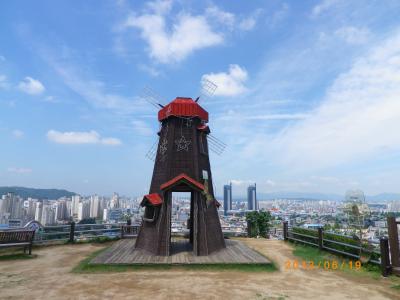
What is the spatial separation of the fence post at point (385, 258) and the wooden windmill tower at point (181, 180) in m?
5.29

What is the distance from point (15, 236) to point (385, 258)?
12116 millimetres

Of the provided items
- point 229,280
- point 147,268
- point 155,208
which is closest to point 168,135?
point 155,208

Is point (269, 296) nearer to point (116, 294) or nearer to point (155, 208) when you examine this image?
point (116, 294)

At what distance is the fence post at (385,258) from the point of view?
727cm

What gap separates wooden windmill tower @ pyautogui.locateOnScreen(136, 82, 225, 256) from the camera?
9.57 m

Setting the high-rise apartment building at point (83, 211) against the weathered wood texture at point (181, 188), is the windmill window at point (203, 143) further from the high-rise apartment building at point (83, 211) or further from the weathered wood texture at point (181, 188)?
the high-rise apartment building at point (83, 211)

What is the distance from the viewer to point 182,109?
1069 cm

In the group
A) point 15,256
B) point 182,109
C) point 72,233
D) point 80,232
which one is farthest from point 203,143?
point 15,256

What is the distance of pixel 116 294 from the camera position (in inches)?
222

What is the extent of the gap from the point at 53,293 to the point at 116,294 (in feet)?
4.51

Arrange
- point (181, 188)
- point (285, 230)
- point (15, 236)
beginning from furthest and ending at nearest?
1. point (285, 230)
2. point (181, 188)
3. point (15, 236)

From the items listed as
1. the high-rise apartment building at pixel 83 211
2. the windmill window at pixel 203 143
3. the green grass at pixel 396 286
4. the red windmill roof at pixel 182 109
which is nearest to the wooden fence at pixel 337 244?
the green grass at pixel 396 286

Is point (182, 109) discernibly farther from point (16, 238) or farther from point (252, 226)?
point (252, 226)

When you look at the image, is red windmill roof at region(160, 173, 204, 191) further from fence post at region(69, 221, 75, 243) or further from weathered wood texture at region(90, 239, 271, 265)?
fence post at region(69, 221, 75, 243)
